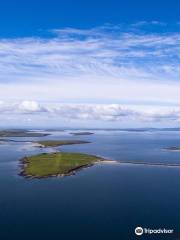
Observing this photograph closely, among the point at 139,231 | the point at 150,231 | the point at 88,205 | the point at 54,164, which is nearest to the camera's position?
the point at 139,231

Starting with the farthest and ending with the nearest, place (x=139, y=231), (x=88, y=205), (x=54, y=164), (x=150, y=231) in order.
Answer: (x=54, y=164)
(x=88, y=205)
(x=150, y=231)
(x=139, y=231)

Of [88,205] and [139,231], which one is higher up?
[88,205]

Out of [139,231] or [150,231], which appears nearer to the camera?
[139,231]


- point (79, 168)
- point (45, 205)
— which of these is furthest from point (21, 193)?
point (79, 168)

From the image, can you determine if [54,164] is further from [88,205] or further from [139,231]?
[139,231]

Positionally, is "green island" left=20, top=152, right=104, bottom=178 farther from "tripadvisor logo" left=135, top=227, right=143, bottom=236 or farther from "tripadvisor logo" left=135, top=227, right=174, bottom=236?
"tripadvisor logo" left=135, top=227, right=174, bottom=236

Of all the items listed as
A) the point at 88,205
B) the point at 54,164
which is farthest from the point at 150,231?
the point at 54,164

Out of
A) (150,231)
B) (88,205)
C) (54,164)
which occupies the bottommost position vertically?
(150,231)

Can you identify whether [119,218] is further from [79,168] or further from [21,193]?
[79,168]

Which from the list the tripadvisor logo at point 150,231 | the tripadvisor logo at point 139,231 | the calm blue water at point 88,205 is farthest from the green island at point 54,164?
the tripadvisor logo at point 150,231
